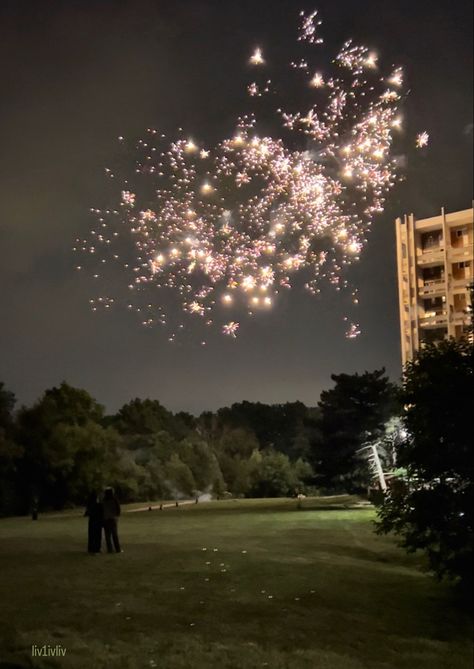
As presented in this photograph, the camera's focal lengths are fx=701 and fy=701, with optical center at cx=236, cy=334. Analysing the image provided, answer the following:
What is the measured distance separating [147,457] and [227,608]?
5612 cm

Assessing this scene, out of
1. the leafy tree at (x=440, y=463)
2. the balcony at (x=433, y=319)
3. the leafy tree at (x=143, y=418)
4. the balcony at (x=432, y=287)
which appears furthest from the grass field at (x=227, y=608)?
the leafy tree at (x=143, y=418)

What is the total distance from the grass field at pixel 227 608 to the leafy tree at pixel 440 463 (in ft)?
3.92

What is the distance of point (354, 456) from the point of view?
143ft

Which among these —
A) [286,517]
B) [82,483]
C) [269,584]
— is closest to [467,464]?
[269,584]

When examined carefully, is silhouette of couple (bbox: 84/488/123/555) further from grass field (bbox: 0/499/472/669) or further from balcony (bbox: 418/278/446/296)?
balcony (bbox: 418/278/446/296)

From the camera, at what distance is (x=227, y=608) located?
11.3 meters

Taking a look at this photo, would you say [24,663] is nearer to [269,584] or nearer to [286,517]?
[269,584]

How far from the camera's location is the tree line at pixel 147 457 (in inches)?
1725

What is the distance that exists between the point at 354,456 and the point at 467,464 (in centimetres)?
3060

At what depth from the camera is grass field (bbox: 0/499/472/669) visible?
8969 mm

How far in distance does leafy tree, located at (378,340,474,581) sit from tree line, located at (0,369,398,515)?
17566mm

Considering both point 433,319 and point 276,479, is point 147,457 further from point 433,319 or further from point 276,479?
point 433,319

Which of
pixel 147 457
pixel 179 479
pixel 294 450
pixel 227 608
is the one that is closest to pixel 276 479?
pixel 179 479

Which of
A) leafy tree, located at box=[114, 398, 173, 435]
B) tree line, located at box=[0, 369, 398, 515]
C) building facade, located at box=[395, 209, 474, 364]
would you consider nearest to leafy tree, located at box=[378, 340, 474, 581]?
tree line, located at box=[0, 369, 398, 515]
